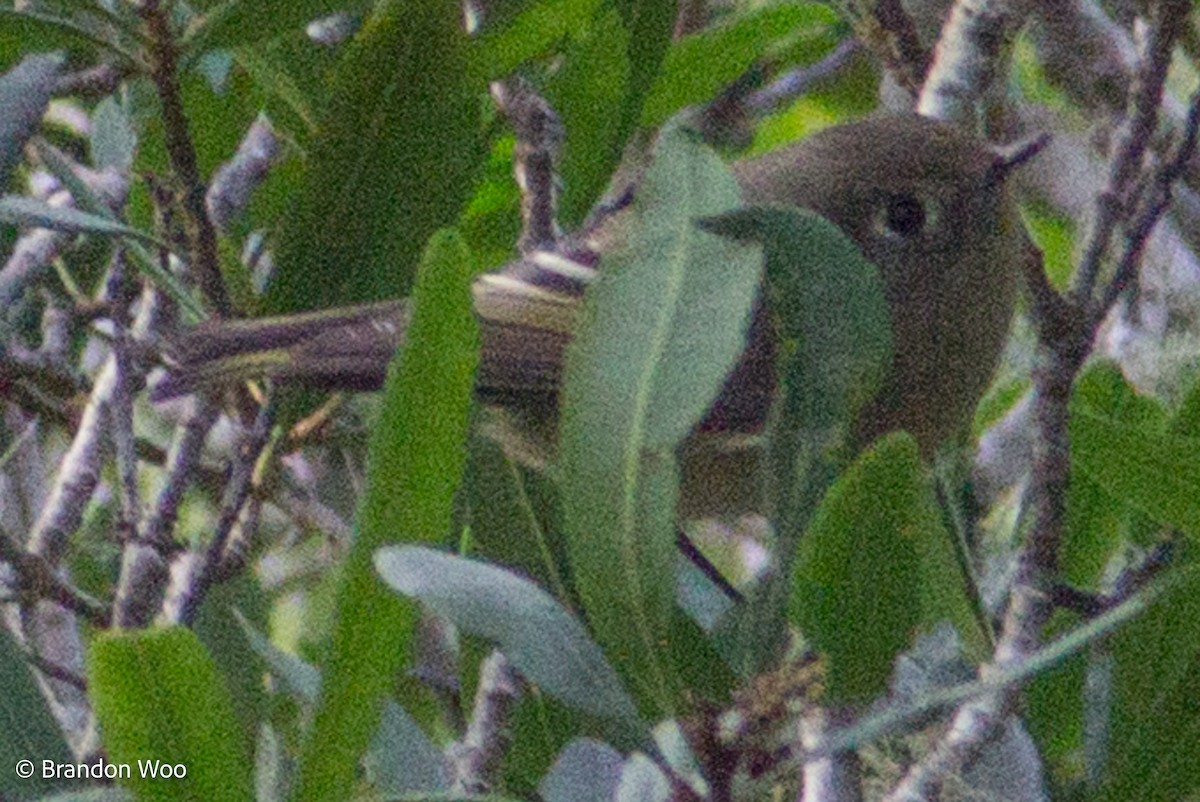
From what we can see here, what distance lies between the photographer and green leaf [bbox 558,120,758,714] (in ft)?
3.84

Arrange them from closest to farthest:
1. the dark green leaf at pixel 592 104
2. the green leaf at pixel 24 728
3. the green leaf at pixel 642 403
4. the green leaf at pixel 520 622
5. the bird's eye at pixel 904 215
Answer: the green leaf at pixel 520 622 < the green leaf at pixel 642 403 < the green leaf at pixel 24 728 < the dark green leaf at pixel 592 104 < the bird's eye at pixel 904 215

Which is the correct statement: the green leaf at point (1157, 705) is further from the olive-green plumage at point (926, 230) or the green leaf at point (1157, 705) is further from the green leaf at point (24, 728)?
the olive-green plumage at point (926, 230)

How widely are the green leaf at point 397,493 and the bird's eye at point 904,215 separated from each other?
1946mm

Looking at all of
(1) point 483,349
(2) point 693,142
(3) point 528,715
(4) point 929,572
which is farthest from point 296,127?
(4) point 929,572

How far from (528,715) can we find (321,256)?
499mm

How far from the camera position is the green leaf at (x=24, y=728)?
4.87 feet

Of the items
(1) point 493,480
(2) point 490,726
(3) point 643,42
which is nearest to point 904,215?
(3) point 643,42

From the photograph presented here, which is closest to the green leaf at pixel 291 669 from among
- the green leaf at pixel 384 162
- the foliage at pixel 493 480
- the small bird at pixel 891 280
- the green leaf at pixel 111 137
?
the foliage at pixel 493 480

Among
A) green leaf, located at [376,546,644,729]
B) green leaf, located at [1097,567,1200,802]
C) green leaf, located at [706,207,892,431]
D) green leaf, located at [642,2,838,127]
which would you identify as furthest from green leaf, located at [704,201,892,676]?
green leaf, located at [642,2,838,127]

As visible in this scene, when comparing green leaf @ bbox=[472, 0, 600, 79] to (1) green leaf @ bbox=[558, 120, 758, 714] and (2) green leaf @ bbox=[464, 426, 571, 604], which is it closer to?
(2) green leaf @ bbox=[464, 426, 571, 604]

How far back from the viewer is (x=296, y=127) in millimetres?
2023

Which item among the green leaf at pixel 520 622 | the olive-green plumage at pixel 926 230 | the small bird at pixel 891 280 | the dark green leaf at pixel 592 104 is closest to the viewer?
the green leaf at pixel 520 622

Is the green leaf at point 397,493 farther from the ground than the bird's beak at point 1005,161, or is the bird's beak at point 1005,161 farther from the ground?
the green leaf at point 397,493

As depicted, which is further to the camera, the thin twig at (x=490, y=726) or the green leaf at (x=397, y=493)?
the thin twig at (x=490, y=726)
